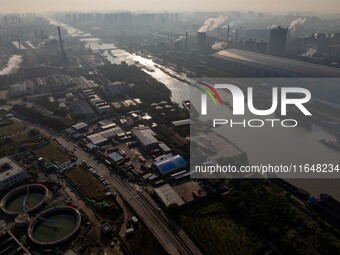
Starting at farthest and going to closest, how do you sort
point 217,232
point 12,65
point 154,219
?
point 12,65 < point 154,219 < point 217,232

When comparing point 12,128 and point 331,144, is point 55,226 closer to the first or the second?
point 12,128

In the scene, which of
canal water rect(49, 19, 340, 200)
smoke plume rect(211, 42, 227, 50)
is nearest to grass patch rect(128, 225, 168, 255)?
canal water rect(49, 19, 340, 200)

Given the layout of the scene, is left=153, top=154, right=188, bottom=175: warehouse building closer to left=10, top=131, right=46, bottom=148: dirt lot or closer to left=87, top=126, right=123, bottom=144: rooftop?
left=87, top=126, right=123, bottom=144: rooftop

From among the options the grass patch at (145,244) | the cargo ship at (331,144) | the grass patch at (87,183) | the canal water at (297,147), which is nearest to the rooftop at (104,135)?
the grass patch at (87,183)

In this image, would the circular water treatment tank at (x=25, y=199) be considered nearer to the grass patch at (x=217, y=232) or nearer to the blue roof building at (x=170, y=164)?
the blue roof building at (x=170, y=164)

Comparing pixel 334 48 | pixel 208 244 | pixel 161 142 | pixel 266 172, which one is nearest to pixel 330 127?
pixel 266 172

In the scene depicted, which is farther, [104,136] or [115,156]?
[104,136]

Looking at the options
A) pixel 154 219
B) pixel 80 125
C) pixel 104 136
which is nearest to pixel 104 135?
pixel 104 136
